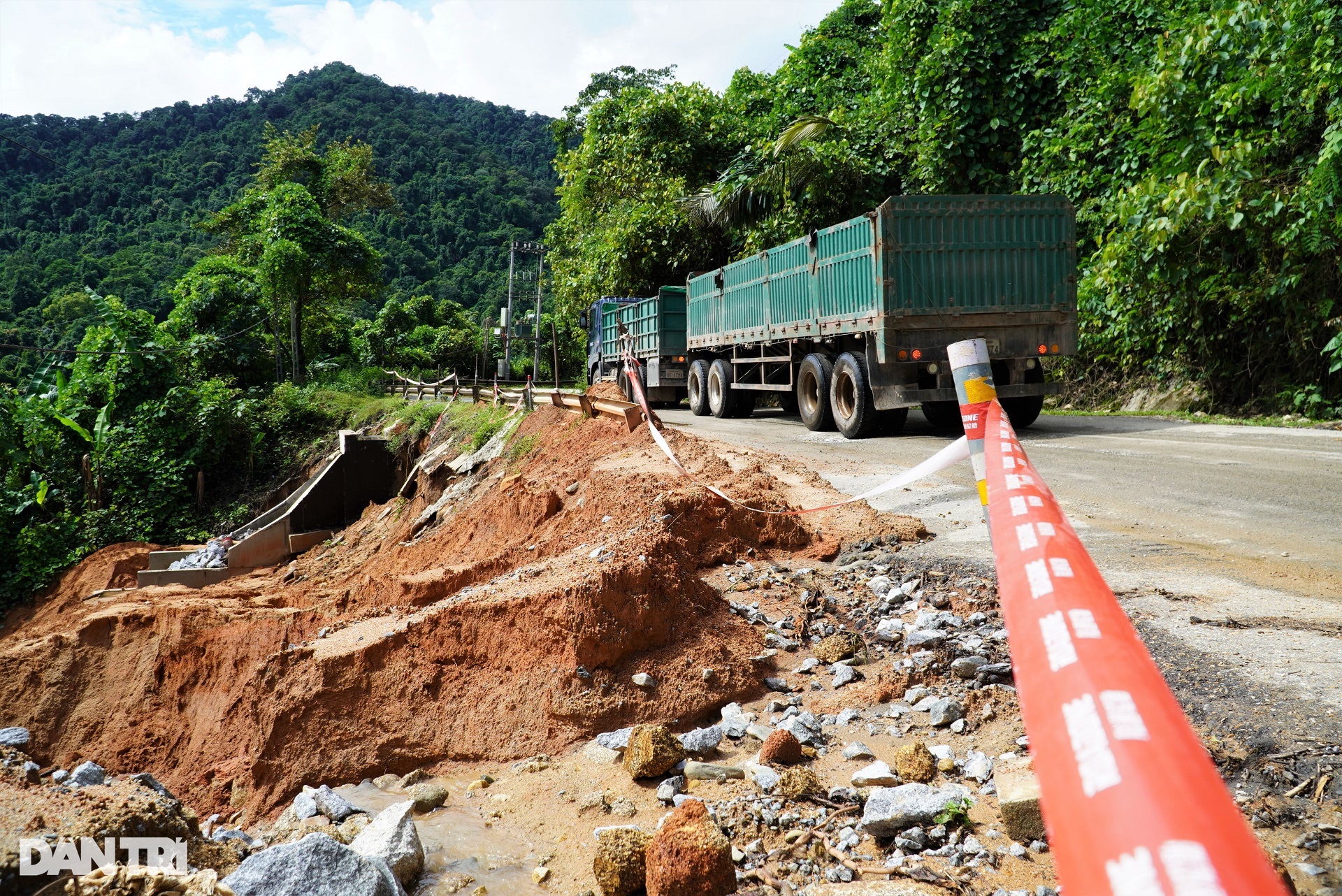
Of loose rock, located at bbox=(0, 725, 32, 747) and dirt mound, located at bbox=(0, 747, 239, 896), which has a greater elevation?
dirt mound, located at bbox=(0, 747, 239, 896)

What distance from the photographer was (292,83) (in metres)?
108

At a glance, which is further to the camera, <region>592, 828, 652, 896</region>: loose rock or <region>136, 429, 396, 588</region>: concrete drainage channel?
<region>136, 429, 396, 588</region>: concrete drainage channel

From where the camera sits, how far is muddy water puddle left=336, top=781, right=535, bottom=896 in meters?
3.25

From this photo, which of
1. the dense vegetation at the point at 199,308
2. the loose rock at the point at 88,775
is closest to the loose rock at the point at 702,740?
the loose rock at the point at 88,775

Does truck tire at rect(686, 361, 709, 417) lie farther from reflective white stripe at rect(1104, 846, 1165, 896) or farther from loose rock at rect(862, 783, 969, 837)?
reflective white stripe at rect(1104, 846, 1165, 896)

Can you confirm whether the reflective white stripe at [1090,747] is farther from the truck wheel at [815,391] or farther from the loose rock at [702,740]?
the truck wheel at [815,391]

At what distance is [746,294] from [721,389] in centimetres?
199

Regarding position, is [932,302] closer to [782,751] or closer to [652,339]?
[782,751]

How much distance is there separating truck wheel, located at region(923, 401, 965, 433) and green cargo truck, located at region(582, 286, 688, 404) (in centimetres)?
664

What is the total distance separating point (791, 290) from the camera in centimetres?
1408

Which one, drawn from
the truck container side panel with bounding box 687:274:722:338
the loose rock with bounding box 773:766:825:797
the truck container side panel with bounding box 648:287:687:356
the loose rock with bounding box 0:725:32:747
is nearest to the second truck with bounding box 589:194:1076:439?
the truck container side panel with bounding box 687:274:722:338

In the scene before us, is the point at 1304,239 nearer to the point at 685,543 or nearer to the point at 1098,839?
the point at 685,543

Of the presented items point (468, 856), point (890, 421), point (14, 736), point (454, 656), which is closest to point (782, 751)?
point (468, 856)

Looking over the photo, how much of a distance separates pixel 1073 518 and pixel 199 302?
30.7 meters
